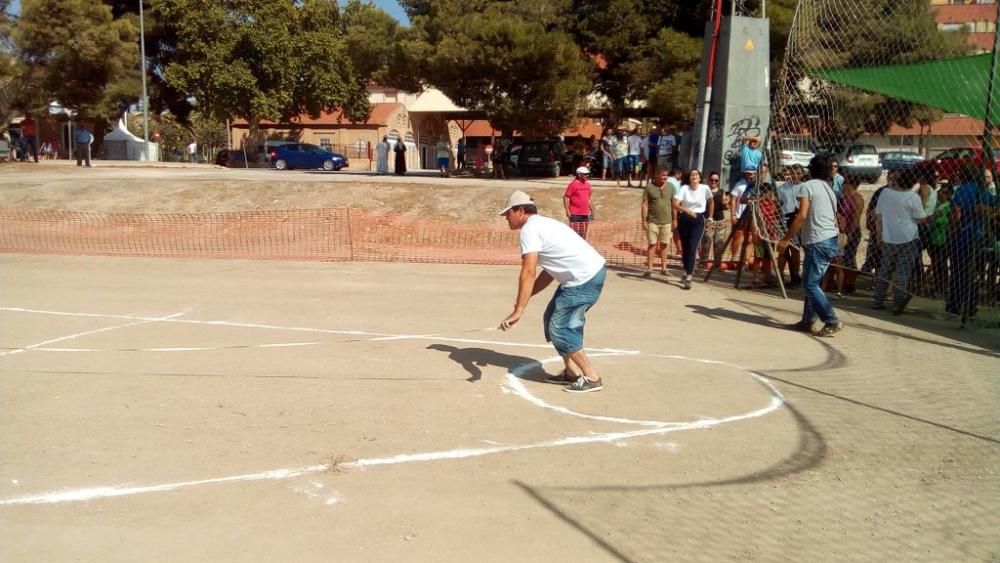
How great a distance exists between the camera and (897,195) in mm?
10680

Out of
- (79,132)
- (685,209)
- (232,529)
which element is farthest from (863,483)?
(79,132)

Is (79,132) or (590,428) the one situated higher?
(79,132)

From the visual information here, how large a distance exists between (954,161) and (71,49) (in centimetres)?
3330

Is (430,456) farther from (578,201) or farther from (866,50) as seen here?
(866,50)

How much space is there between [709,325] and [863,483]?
193 inches

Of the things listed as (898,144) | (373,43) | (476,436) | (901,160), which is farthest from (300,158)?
(476,436)

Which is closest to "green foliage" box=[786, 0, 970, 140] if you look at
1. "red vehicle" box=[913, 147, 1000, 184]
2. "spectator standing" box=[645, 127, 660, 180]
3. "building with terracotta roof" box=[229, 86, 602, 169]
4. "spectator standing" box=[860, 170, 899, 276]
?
"red vehicle" box=[913, 147, 1000, 184]

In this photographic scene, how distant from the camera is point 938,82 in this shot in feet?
36.2

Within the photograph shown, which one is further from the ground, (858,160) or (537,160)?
(537,160)

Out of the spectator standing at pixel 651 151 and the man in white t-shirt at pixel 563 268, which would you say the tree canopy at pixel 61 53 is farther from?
the man in white t-shirt at pixel 563 268

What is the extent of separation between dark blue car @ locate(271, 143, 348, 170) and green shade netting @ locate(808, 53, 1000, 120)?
37261 mm

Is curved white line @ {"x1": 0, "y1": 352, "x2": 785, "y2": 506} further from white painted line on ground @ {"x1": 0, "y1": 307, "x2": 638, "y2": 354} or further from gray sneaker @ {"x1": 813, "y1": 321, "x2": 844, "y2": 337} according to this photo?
gray sneaker @ {"x1": 813, "y1": 321, "x2": 844, "y2": 337}

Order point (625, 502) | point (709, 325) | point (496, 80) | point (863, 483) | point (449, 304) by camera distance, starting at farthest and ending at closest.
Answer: point (496, 80) → point (449, 304) → point (709, 325) → point (863, 483) → point (625, 502)

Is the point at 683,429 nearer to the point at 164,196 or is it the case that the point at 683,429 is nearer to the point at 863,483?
the point at 863,483
